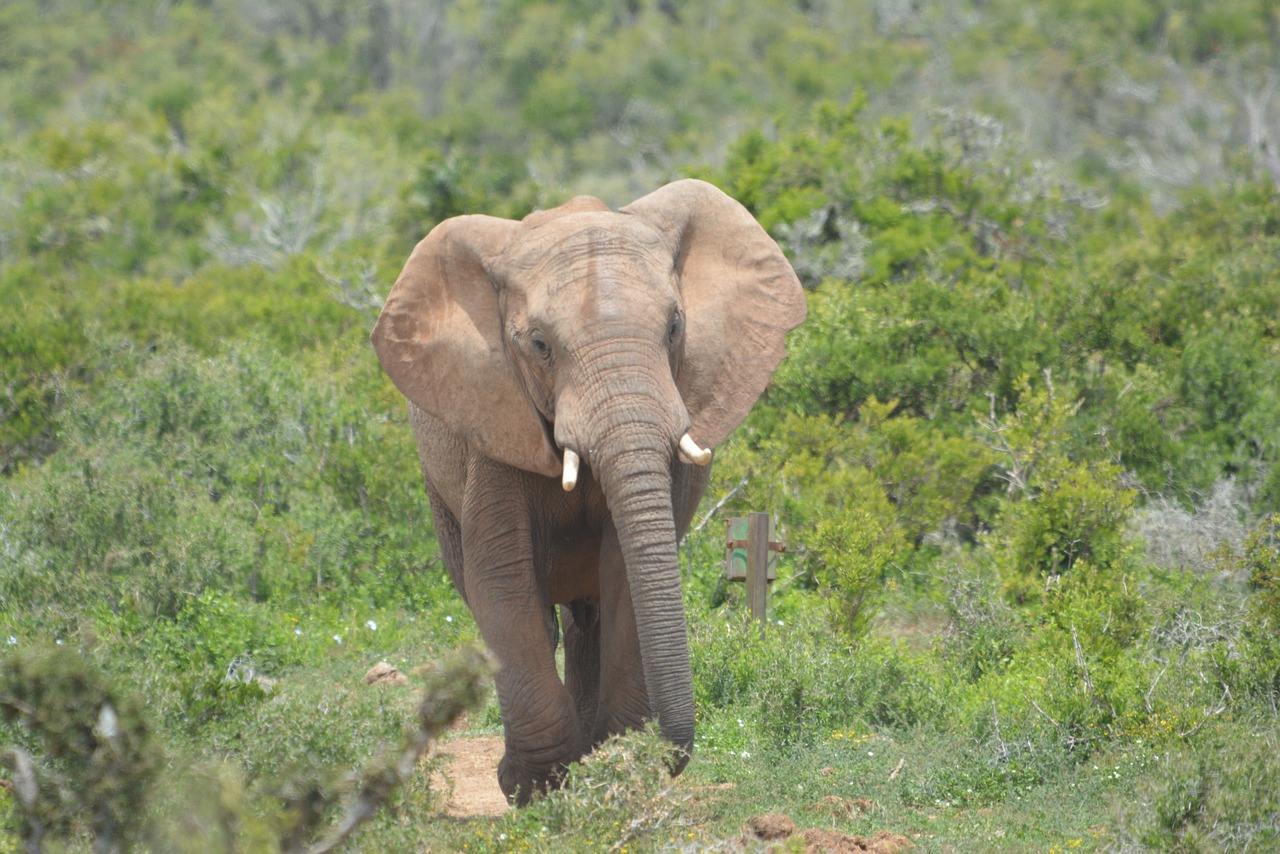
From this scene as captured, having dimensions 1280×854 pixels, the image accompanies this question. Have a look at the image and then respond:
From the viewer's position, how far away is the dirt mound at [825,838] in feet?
19.4

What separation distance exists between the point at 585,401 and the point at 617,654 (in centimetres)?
114

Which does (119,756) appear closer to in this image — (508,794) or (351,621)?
(508,794)

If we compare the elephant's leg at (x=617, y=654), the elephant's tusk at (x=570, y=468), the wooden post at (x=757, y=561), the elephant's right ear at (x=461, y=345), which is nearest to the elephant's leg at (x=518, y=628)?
the elephant's leg at (x=617, y=654)

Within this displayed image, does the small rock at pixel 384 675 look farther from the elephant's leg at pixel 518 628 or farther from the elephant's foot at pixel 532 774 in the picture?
the elephant's leg at pixel 518 628

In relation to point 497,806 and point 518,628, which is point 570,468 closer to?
point 518,628

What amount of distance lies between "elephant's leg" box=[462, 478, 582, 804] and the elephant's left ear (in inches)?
30.6

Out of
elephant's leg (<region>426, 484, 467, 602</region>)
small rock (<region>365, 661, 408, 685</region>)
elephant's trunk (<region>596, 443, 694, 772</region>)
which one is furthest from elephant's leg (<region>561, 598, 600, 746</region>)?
small rock (<region>365, 661, 408, 685</region>)

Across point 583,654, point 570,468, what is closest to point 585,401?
point 570,468

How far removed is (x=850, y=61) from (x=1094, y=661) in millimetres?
39920

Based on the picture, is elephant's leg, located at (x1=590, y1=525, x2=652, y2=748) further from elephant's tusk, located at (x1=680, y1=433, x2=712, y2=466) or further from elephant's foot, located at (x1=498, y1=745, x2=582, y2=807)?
elephant's tusk, located at (x1=680, y1=433, x2=712, y2=466)

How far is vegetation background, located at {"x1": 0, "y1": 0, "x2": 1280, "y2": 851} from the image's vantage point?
564cm

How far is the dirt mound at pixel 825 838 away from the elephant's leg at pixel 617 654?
22.7 inches

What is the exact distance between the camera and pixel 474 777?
775 centimetres

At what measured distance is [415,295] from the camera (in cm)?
637
